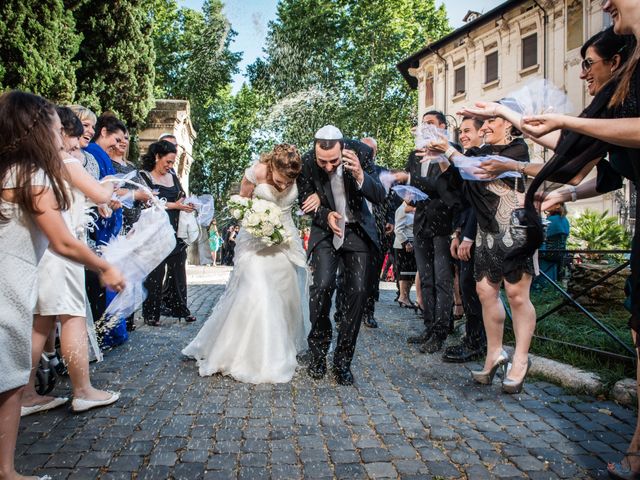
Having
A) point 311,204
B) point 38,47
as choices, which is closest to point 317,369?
point 311,204

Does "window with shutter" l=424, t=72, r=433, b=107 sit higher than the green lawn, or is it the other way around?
"window with shutter" l=424, t=72, r=433, b=107

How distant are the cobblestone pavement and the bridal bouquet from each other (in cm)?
138

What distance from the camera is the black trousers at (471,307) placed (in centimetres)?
578

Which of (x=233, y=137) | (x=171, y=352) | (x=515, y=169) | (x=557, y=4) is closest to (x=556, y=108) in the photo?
(x=515, y=169)

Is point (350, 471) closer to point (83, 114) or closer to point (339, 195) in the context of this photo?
point (339, 195)

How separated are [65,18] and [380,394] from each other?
43.0ft

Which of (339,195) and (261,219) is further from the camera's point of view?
(261,219)

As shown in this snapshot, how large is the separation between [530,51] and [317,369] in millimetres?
30860

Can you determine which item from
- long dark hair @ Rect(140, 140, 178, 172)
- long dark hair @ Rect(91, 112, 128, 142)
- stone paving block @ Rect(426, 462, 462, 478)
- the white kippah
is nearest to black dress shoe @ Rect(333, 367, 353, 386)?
stone paving block @ Rect(426, 462, 462, 478)

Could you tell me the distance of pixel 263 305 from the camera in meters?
5.27

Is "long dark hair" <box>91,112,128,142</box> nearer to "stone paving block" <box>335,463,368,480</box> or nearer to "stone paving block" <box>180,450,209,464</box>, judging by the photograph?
"stone paving block" <box>180,450,209,464</box>

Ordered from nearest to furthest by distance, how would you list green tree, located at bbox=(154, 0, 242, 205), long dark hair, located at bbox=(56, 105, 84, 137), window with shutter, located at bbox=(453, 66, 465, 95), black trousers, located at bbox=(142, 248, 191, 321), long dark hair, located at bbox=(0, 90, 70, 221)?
long dark hair, located at bbox=(0, 90, 70, 221), long dark hair, located at bbox=(56, 105, 84, 137), black trousers, located at bbox=(142, 248, 191, 321), window with shutter, located at bbox=(453, 66, 465, 95), green tree, located at bbox=(154, 0, 242, 205)

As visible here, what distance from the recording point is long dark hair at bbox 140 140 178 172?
7.49 metres

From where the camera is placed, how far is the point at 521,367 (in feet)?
14.8
